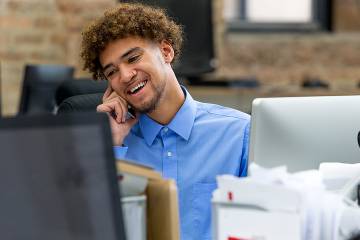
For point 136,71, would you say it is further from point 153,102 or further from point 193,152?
point 193,152

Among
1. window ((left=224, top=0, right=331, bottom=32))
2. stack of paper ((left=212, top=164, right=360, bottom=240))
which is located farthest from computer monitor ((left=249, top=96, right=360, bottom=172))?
window ((left=224, top=0, right=331, bottom=32))

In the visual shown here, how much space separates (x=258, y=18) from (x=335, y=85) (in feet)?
2.25

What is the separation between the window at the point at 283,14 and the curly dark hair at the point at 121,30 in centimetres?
371

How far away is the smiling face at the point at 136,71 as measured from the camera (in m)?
2.01

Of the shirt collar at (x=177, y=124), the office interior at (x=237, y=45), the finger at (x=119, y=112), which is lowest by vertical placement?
the office interior at (x=237, y=45)

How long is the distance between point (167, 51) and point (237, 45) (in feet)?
11.6

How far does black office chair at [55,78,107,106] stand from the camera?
8.21 feet

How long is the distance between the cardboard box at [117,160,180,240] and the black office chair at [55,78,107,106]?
1134 millimetres

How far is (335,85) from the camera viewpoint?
575cm

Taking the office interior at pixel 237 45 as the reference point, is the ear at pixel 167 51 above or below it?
above

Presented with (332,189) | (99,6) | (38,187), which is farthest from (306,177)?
(99,6)

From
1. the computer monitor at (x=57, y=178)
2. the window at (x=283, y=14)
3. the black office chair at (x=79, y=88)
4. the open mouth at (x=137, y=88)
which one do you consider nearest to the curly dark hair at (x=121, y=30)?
the open mouth at (x=137, y=88)

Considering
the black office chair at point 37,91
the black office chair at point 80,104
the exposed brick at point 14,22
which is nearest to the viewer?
the black office chair at point 80,104

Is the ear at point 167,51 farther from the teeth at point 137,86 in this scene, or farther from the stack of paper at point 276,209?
the stack of paper at point 276,209
